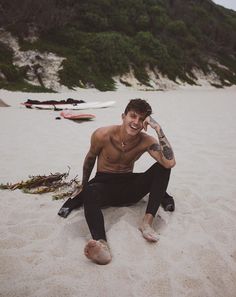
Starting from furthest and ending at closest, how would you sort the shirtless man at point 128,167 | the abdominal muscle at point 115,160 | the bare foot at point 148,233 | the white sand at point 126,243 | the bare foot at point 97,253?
the abdominal muscle at point 115,160
the shirtless man at point 128,167
the bare foot at point 148,233
the bare foot at point 97,253
the white sand at point 126,243

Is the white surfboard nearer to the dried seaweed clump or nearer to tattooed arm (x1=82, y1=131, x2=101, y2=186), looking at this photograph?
the dried seaweed clump

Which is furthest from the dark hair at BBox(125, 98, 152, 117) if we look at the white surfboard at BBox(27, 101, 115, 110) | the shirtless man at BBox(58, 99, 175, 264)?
the white surfboard at BBox(27, 101, 115, 110)

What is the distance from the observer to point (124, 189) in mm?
3105

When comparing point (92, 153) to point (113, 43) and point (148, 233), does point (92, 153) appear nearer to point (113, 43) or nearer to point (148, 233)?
point (148, 233)

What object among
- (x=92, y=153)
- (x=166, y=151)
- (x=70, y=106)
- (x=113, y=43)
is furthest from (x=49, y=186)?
(x=113, y=43)

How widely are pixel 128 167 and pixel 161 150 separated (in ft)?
1.42

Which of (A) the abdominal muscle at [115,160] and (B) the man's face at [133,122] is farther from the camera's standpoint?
(A) the abdominal muscle at [115,160]

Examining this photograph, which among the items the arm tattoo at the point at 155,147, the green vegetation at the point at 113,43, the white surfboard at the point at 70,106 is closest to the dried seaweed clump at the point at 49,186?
the arm tattoo at the point at 155,147

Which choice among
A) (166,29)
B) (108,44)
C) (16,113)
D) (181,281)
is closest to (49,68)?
(108,44)

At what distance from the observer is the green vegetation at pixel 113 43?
19203 millimetres

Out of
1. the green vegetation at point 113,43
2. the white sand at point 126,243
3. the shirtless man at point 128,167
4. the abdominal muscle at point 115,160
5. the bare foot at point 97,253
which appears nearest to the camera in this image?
the white sand at point 126,243

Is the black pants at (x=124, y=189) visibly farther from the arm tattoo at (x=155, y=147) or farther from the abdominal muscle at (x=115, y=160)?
the arm tattoo at (x=155, y=147)

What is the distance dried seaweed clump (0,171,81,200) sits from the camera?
367 cm

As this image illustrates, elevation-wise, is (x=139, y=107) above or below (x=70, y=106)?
above
